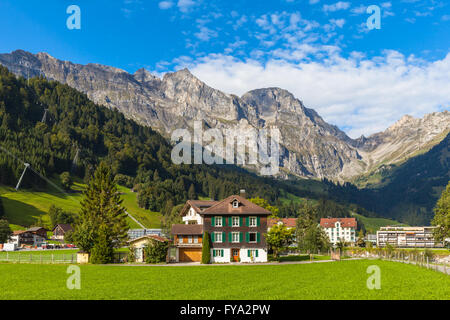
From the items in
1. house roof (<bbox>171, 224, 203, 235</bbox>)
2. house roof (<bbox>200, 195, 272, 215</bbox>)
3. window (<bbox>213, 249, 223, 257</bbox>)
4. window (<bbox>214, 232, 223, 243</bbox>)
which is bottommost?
window (<bbox>213, 249, 223, 257</bbox>)

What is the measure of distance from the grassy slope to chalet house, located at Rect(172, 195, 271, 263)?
81.0 metres

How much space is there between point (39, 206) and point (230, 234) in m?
106

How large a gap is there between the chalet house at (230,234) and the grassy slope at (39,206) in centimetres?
8095

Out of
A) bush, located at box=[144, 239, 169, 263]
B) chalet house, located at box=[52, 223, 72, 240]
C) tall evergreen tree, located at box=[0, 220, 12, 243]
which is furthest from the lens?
chalet house, located at box=[52, 223, 72, 240]

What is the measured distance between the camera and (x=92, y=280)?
38.5m

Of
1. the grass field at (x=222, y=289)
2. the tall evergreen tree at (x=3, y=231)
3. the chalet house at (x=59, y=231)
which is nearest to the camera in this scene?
the grass field at (x=222, y=289)

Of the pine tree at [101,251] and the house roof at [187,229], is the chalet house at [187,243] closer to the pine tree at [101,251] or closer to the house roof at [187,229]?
→ the house roof at [187,229]

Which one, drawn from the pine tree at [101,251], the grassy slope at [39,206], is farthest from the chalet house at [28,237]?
the pine tree at [101,251]

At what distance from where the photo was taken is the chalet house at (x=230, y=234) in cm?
7306

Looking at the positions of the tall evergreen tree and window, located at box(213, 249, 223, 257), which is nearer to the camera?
window, located at box(213, 249, 223, 257)

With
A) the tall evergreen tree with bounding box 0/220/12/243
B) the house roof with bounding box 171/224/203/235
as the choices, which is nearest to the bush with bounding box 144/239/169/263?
the house roof with bounding box 171/224/203/235

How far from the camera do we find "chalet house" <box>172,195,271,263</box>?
240 ft

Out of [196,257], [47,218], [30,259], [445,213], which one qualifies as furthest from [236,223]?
[47,218]

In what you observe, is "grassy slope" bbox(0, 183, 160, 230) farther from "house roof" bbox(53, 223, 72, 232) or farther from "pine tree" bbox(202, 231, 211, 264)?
"pine tree" bbox(202, 231, 211, 264)
